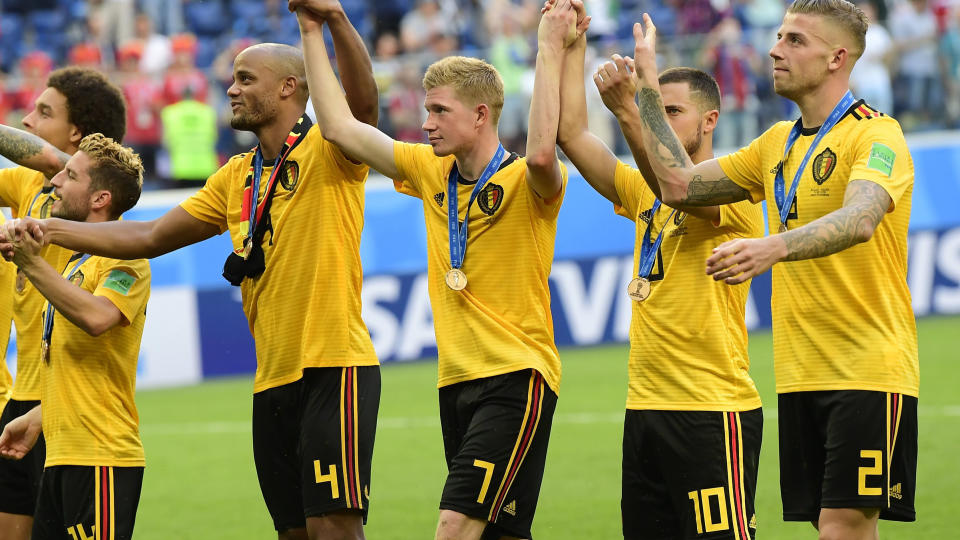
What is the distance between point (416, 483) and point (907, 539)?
3730mm

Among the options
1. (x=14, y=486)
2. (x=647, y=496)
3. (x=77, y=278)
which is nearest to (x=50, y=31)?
(x=14, y=486)

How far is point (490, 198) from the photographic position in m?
5.81

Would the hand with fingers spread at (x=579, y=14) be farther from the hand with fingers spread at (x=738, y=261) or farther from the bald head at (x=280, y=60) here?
the hand with fingers spread at (x=738, y=261)

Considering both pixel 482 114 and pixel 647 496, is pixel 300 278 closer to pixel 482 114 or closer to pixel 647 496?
pixel 482 114

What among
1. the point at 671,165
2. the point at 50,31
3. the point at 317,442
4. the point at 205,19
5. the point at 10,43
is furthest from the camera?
the point at 50,31

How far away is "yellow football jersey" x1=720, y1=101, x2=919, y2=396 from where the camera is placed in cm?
538

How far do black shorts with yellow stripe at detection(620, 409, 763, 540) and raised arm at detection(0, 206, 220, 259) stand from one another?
2217 mm

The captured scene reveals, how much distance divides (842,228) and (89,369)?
10.3 feet

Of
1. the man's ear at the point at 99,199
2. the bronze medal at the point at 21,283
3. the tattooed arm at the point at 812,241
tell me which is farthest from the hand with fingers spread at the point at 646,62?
the bronze medal at the point at 21,283

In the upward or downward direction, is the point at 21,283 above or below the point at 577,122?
below

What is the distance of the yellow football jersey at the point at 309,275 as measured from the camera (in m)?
6.01

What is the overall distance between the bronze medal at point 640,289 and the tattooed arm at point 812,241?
3.28 feet

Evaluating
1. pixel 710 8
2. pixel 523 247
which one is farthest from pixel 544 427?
pixel 710 8

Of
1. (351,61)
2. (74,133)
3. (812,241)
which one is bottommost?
(812,241)
